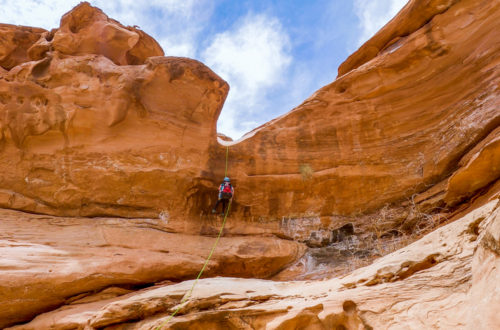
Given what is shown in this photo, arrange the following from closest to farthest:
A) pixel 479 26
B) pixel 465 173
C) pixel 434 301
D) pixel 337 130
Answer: pixel 434 301 → pixel 465 173 → pixel 479 26 → pixel 337 130

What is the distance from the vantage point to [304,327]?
4.70 m

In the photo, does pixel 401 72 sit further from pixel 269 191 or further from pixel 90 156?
pixel 90 156

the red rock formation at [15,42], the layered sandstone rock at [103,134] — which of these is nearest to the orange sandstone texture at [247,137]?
the layered sandstone rock at [103,134]

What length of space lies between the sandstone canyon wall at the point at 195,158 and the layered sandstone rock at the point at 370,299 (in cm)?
30

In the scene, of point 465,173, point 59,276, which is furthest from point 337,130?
point 59,276

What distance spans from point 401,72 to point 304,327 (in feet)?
27.1

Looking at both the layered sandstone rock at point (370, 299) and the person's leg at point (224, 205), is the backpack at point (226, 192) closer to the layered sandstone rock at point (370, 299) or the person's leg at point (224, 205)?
the person's leg at point (224, 205)

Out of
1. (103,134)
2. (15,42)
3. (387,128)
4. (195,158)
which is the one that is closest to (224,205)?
(195,158)

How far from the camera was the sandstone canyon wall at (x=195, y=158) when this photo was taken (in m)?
7.83

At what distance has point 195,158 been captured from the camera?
35.1ft

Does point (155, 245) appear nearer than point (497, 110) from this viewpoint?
No

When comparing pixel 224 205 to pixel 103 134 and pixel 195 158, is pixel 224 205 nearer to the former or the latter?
pixel 195 158

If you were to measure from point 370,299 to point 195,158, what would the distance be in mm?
7373

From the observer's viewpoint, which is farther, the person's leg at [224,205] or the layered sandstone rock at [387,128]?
the person's leg at [224,205]
